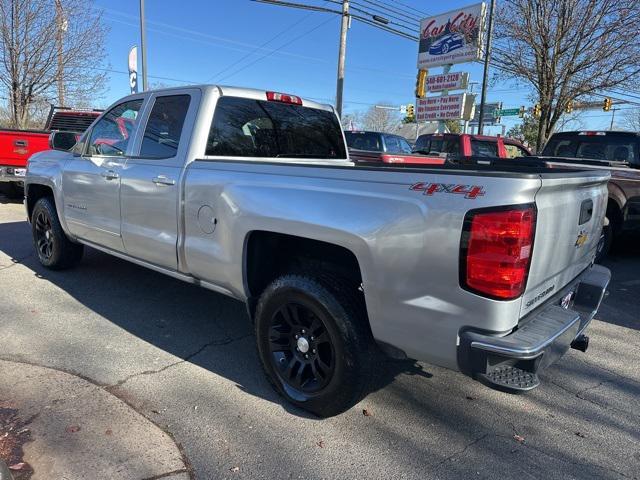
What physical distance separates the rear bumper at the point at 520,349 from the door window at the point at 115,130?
340 centimetres

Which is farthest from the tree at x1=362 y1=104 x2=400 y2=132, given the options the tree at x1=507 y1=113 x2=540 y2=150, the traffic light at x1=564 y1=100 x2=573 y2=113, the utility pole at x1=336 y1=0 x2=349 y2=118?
the traffic light at x1=564 y1=100 x2=573 y2=113

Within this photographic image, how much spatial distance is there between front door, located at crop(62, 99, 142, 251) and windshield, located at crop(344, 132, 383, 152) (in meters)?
8.70

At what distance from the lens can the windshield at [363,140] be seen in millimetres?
12859

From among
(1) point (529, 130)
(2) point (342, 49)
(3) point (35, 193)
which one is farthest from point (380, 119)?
(3) point (35, 193)

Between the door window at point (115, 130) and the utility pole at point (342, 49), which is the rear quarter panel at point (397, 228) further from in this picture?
the utility pole at point (342, 49)

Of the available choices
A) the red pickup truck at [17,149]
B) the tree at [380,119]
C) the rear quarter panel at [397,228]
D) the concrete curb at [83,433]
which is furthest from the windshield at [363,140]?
the tree at [380,119]

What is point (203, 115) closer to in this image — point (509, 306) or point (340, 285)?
point (340, 285)

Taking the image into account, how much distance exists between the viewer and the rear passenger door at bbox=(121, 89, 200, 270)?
3.73 meters

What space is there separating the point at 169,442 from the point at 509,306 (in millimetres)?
1925

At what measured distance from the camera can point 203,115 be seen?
3703mm

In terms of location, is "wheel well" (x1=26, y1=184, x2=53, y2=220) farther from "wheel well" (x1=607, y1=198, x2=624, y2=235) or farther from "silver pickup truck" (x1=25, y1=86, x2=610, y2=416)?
"wheel well" (x1=607, y1=198, x2=624, y2=235)

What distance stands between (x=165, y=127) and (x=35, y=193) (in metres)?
2.94

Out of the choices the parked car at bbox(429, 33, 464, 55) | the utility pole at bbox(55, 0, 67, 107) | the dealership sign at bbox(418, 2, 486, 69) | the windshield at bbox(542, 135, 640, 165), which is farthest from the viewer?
the parked car at bbox(429, 33, 464, 55)

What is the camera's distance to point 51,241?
5645 millimetres
